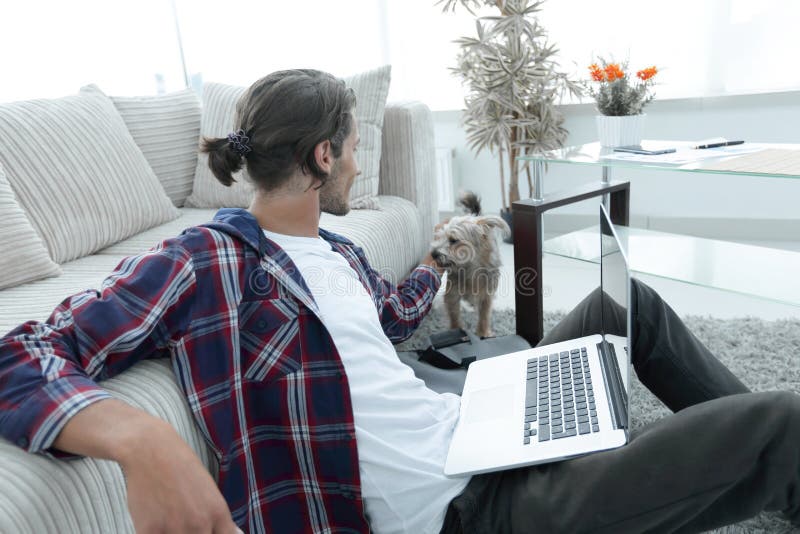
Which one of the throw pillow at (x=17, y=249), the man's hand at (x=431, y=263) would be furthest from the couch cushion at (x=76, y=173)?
the man's hand at (x=431, y=263)

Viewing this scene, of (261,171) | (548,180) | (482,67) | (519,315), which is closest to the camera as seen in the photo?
(261,171)

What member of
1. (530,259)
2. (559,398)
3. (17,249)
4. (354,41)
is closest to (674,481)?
(559,398)

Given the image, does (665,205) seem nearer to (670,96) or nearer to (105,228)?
(670,96)

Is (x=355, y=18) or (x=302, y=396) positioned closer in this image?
(x=302, y=396)

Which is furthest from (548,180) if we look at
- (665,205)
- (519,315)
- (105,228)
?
(105,228)

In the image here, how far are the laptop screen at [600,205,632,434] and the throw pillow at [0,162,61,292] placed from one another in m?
1.39

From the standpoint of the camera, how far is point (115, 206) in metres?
1.96

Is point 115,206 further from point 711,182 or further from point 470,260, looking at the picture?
point 711,182

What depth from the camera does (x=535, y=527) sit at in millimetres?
882

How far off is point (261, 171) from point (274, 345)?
0.31m

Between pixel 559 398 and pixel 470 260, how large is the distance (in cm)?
113

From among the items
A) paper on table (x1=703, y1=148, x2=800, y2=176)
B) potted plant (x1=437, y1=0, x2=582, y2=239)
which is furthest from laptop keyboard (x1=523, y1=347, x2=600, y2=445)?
potted plant (x1=437, y1=0, x2=582, y2=239)

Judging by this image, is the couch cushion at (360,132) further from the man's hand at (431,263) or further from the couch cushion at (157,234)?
the man's hand at (431,263)

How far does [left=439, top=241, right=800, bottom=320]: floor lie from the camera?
2.44 metres
